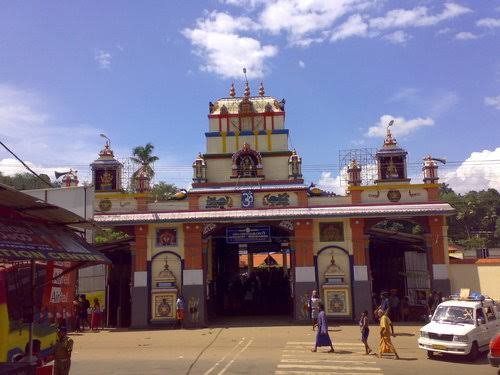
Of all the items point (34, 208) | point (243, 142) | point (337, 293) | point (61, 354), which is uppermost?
point (243, 142)

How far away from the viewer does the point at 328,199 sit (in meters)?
24.3

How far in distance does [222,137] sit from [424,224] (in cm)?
1138

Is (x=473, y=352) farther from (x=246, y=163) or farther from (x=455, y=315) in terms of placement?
(x=246, y=163)

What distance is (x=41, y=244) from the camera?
797 centimetres

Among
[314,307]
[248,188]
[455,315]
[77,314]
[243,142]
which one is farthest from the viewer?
[243,142]

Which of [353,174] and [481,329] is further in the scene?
[353,174]

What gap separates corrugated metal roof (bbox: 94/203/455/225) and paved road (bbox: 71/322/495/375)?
16.7ft

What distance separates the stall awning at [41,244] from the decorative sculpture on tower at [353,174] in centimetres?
1646

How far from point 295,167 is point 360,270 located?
5.94 m

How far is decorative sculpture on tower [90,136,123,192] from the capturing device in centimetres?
2595

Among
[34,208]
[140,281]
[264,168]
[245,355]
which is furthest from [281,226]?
[34,208]

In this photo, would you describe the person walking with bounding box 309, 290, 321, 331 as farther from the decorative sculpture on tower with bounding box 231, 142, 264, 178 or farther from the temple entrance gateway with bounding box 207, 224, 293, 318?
the decorative sculpture on tower with bounding box 231, 142, 264, 178

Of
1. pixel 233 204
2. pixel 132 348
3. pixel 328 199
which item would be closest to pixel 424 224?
Result: pixel 328 199

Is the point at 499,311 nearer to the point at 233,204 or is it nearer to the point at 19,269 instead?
the point at 233,204
